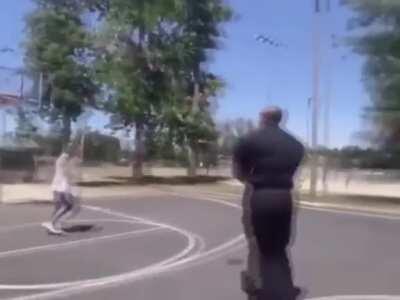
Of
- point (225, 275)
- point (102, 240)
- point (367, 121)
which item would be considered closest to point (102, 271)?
point (225, 275)

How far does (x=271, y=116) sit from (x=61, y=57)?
91.2 feet

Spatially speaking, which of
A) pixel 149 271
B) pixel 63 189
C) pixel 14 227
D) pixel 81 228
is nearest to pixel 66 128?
pixel 14 227

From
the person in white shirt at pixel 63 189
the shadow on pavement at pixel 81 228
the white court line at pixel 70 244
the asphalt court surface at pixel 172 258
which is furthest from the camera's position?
the shadow on pavement at pixel 81 228

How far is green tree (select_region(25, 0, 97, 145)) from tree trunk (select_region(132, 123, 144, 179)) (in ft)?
8.41

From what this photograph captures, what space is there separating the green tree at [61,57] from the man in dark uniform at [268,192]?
2706 cm

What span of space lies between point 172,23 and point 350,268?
25.6m

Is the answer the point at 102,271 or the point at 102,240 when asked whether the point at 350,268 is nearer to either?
the point at 102,271

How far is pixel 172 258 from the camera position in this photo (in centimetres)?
1117

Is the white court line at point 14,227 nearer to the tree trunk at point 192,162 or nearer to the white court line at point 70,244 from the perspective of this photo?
the white court line at point 70,244

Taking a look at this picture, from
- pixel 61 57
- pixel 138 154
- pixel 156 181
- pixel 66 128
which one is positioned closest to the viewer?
pixel 61 57

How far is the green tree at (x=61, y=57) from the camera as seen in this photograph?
33125 millimetres

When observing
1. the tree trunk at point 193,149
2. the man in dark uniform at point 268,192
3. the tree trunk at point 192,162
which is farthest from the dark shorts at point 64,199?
the tree trunk at point 192,162

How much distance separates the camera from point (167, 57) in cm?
3419

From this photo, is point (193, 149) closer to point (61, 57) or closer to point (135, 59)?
point (135, 59)
